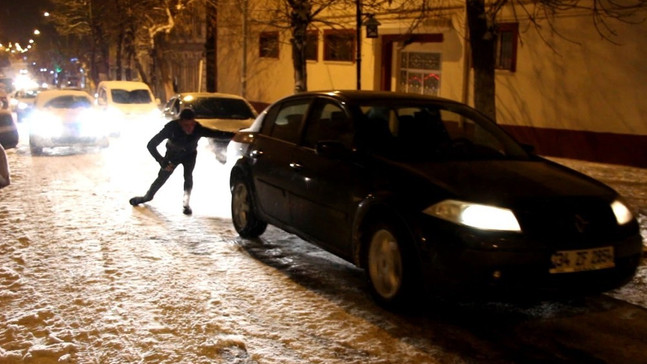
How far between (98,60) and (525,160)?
53.0 metres

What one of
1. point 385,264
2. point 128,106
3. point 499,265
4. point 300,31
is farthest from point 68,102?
point 499,265

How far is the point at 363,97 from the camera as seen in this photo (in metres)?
6.27

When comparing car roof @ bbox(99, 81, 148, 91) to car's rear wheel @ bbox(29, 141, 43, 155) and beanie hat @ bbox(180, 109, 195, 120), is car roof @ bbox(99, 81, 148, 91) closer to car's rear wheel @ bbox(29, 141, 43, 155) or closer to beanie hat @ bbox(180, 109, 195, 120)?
car's rear wheel @ bbox(29, 141, 43, 155)

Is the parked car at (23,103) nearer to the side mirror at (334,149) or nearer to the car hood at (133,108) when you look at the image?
the car hood at (133,108)

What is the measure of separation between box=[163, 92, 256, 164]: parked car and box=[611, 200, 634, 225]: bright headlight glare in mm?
10052

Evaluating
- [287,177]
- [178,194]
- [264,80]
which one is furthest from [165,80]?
[287,177]

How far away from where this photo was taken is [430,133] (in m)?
6.05

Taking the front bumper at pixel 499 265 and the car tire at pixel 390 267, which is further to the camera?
the car tire at pixel 390 267

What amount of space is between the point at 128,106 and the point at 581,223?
57.9 feet

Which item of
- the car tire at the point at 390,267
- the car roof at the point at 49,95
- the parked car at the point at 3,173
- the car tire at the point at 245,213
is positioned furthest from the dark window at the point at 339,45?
the car tire at the point at 390,267

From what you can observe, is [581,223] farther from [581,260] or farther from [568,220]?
[581,260]

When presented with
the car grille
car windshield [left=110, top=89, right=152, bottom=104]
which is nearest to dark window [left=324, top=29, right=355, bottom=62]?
car windshield [left=110, top=89, right=152, bottom=104]

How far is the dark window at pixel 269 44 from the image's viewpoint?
27016 mm

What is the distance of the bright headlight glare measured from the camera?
515cm
